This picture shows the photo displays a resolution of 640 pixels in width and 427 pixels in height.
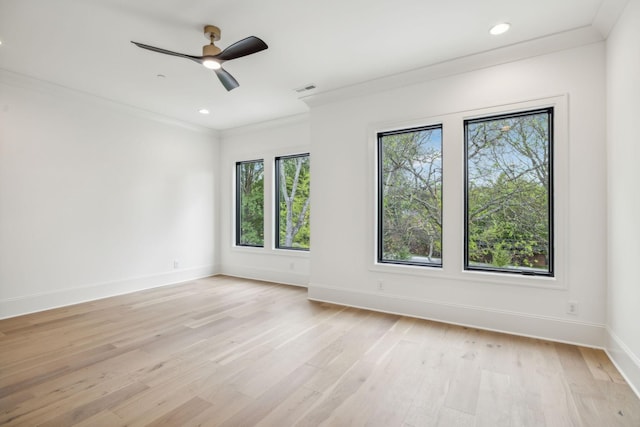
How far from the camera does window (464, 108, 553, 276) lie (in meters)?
3.25

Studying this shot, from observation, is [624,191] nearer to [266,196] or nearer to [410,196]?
[410,196]

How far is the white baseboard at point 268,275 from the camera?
17.7ft

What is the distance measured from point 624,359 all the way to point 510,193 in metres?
1.70

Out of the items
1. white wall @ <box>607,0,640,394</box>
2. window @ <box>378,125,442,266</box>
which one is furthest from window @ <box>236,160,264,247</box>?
white wall @ <box>607,0,640,394</box>

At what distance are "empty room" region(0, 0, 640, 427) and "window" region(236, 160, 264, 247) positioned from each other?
44.1 inches

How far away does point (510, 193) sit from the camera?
3412mm

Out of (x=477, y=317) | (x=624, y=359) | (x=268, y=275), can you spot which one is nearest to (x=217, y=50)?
(x=477, y=317)

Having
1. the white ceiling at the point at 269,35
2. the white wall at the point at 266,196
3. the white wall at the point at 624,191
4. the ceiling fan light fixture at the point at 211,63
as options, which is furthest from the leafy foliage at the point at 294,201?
the white wall at the point at 624,191

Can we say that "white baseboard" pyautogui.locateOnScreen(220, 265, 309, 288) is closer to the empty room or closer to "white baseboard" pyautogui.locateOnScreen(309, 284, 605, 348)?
the empty room

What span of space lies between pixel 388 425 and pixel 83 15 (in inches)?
154

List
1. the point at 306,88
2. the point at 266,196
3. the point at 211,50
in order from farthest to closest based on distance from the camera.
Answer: the point at 266,196 < the point at 306,88 < the point at 211,50

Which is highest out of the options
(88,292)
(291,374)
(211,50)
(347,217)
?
(211,50)

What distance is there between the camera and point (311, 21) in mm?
2783

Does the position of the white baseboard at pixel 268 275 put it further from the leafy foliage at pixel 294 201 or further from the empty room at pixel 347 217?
the leafy foliage at pixel 294 201
